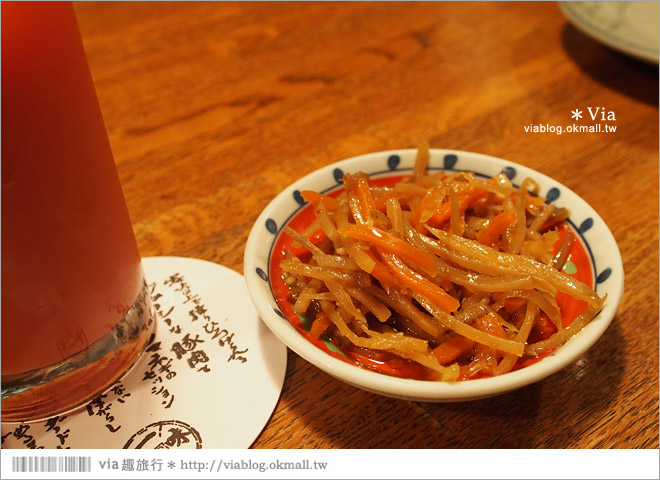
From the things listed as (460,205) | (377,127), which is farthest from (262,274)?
(377,127)

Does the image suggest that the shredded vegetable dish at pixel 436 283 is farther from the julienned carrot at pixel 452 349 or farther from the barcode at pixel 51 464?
the barcode at pixel 51 464

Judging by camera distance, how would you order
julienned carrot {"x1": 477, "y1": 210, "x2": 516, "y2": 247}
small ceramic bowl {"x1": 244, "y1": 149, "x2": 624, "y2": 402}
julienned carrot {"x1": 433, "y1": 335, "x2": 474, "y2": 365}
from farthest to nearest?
julienned carrot {"x1": 477, "y1": 210, "x2": 516, "y2": 247}, julienned carrot {"x1": 433, "y1": 335, "x2": 474, "y2": 365}, small ceramic bowl {"x1": 244, "y1": 149, "x2": 624, "y2": 402}

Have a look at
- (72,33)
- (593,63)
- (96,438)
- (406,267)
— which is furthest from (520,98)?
(96,438)

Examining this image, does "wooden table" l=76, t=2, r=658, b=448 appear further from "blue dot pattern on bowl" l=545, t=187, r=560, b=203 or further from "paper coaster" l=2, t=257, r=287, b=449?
"blue dot pattern on bowl" l=545, t=187, r=560, b=203

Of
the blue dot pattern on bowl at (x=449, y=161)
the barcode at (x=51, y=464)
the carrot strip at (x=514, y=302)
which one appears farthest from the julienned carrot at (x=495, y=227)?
the barcode at (x=51, y=464)

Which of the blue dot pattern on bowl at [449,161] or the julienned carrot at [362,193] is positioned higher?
the julienned carrot at [362,193]

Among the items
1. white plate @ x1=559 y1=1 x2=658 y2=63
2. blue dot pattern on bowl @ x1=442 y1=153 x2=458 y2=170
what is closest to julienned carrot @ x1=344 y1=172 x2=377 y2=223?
blue dot pattern on bowl @ x1=442 y1=153 x2=458 y2=170
